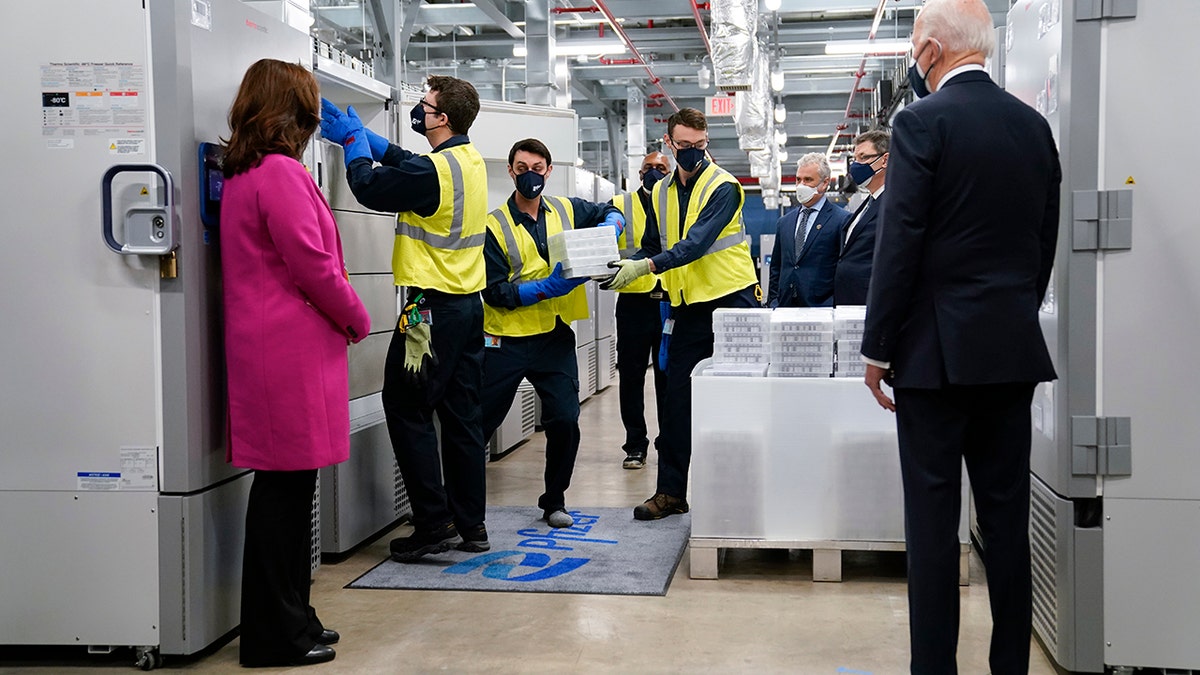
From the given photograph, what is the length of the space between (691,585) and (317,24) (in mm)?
6370

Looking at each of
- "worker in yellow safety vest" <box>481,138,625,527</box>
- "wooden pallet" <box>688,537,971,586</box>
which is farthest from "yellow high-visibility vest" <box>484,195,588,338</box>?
"wooden pallet" <box>688,537,971,586</box>

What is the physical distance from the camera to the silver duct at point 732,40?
756 cm

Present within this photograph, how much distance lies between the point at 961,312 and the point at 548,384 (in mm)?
2498

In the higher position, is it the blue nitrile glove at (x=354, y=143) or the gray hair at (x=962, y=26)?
the gray hair at (x=962, y=26)

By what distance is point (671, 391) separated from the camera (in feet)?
14.8

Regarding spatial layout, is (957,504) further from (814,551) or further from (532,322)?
(532,322)

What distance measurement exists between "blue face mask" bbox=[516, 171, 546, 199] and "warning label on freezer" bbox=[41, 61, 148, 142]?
193 cm

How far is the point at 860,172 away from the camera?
15.4 feet

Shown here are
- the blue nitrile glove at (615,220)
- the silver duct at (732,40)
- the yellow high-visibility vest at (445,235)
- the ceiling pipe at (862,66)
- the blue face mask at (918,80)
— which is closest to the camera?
the blue face mask at (918,80)

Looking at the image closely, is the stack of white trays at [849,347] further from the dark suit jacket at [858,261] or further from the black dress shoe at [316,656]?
the black dress shoe at [316,656]

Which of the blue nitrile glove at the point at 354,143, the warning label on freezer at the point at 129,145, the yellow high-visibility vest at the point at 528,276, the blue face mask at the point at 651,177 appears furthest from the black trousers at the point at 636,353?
the warning label on freezer at the point at 129,145

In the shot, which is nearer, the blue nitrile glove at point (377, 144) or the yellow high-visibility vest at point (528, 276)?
the blue nitrile glove at point (377, 144)

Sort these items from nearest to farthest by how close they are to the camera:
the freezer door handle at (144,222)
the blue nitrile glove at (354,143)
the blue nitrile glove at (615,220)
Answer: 1. the freezer door handle at (144,222)
2. the blue nitrile glove at (354,143)
3. the blue nitrile glove at (615,220)

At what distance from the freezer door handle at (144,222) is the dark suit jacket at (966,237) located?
72.9 inches
